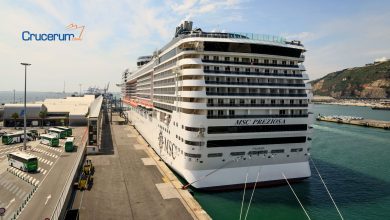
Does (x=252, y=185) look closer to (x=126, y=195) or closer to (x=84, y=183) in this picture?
(x=126, y=195)

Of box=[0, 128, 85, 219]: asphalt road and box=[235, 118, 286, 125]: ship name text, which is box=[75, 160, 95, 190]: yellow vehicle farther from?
box=[235, 118, 286, 125]: ship name text

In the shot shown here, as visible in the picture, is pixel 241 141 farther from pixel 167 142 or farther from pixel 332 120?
pixel 332 120

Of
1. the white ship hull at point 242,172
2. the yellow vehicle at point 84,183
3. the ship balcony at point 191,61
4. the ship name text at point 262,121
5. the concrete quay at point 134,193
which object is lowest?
the concrete quay at point 134,193

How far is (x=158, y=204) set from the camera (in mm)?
26172

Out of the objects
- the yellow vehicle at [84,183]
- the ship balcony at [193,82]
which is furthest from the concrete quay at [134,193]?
the ship balcony at [193,82]

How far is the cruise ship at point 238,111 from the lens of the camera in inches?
1193

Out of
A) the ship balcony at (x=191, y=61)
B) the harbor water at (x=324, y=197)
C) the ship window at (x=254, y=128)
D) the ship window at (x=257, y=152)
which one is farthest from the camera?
the ship window at (x=257, y=152)

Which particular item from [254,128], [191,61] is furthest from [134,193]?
[191,61]

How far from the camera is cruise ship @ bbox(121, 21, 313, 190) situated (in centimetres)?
3031

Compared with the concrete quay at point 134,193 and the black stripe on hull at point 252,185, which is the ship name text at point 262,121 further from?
the concrete quay at point 134,193

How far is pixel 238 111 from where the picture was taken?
3161 cm

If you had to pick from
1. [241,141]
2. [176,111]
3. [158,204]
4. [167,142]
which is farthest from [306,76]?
Answer: [158,204]

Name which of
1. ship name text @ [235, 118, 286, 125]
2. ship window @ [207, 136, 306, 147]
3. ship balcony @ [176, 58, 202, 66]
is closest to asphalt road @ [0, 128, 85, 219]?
ship window @ [207, 136, 306, 147]

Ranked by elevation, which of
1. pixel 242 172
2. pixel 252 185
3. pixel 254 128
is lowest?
pixel 252 185
